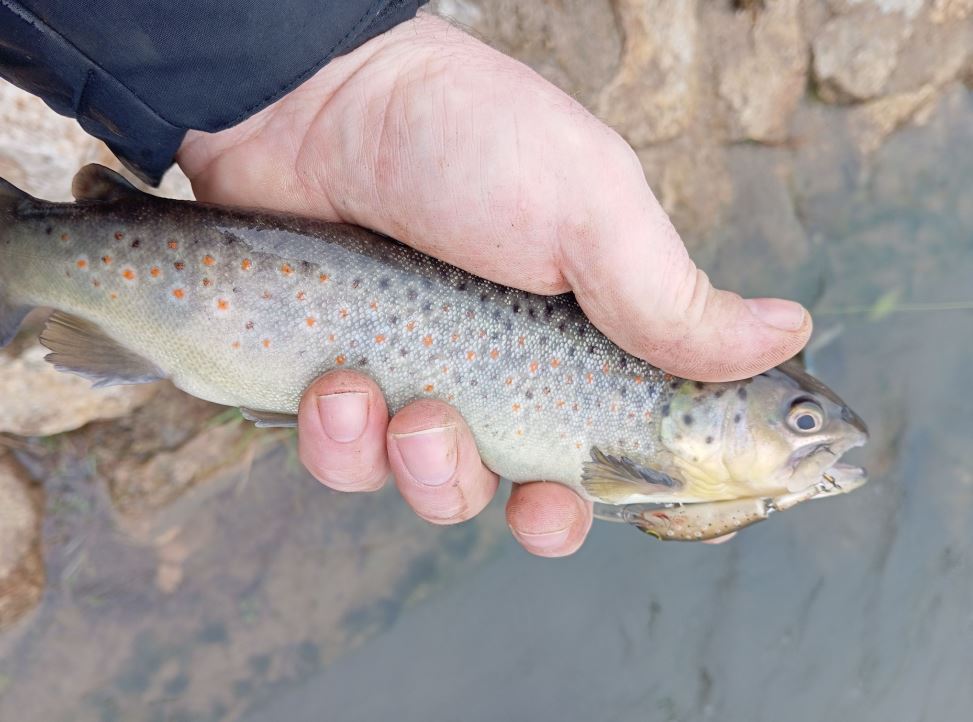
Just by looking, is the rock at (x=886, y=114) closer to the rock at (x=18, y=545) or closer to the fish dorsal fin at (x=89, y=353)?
the fish dorsal fin at (x=89, y=353)

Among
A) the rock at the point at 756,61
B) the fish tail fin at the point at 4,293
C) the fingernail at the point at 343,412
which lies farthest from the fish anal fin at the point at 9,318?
the rock at the point at 756,61

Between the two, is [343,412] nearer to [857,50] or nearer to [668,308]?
[668,308]

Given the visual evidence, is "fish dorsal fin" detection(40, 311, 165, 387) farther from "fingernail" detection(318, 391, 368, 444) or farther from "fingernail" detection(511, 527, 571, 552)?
"fingernail" detection(511, 527, 571, 552)

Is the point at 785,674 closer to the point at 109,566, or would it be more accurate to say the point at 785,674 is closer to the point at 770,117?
the point at 770,117

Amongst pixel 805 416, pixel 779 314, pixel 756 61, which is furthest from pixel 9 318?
pixel 756 61

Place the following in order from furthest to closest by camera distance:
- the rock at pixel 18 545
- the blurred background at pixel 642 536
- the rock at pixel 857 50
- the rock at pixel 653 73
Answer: the rock at pixel 857 50 → the rock at pixel 653 73 → the blurred background at pixel 642 536 → the rock at pixel 18 545

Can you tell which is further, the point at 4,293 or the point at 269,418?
the point at 269,418
